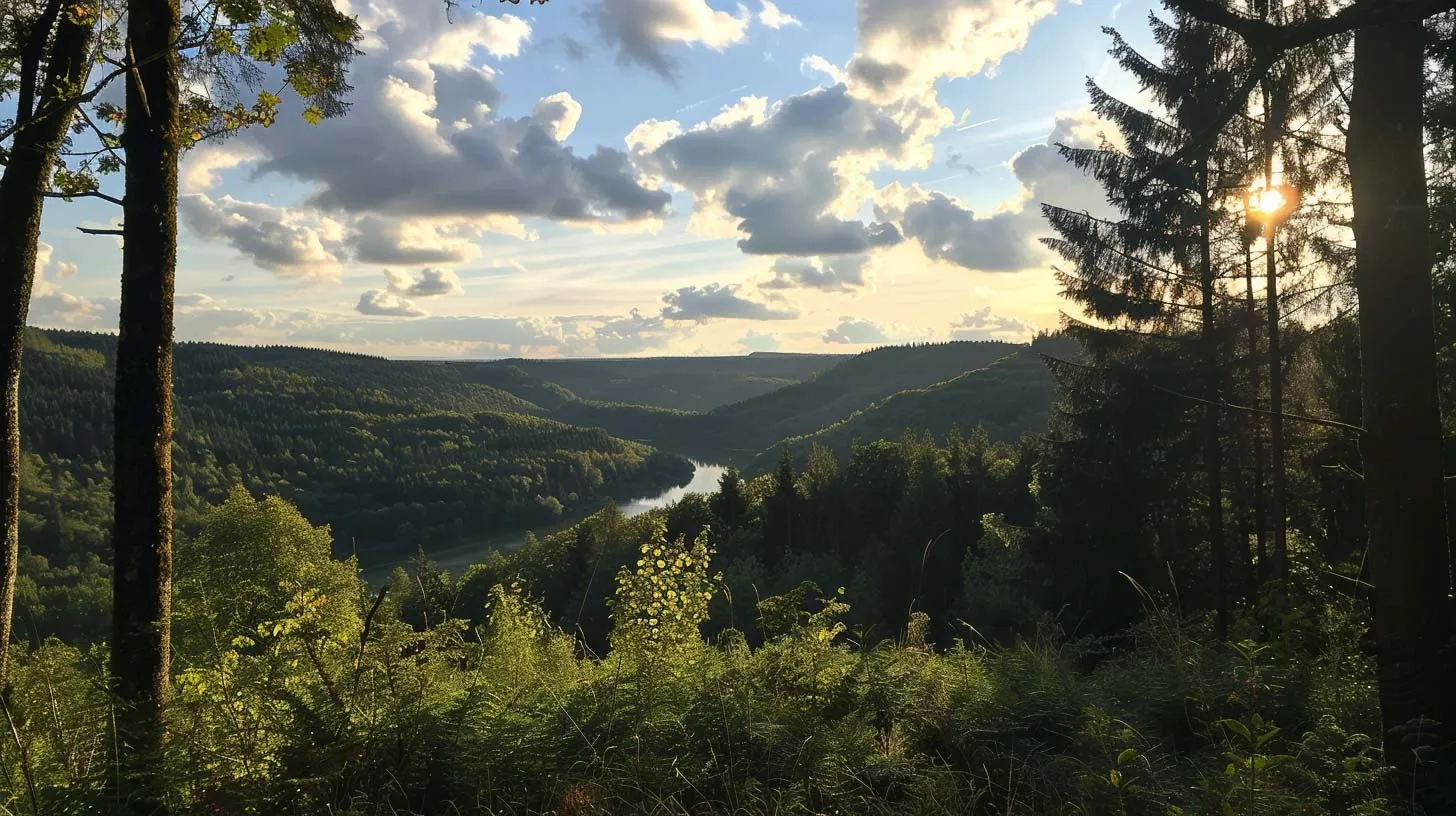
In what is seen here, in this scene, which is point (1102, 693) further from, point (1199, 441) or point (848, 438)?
point (848, 438)

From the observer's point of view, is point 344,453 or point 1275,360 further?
point 344,453

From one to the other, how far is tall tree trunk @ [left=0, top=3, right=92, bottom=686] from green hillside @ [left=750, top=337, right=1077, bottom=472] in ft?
297

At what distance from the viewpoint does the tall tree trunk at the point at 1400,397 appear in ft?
11.1

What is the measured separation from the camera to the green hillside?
322 feet

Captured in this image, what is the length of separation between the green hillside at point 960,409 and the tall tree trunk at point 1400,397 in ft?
297

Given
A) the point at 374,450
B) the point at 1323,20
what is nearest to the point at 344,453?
the point at 374,450

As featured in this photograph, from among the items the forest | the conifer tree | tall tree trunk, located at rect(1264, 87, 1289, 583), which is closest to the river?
the conifer tree

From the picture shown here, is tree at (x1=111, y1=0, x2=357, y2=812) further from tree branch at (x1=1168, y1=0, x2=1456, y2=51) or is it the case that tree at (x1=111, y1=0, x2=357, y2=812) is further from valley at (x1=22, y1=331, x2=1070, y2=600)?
valley at (x1=22, y1=331, x2=1070, y2=600)

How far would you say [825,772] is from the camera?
138 inches

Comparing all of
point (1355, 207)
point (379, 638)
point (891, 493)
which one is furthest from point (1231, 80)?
point (891, 493)

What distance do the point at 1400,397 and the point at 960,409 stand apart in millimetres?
108549

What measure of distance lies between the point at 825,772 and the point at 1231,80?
389cm

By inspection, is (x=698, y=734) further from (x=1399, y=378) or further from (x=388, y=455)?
(x=388, y=455)

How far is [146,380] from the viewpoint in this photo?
169 inches
